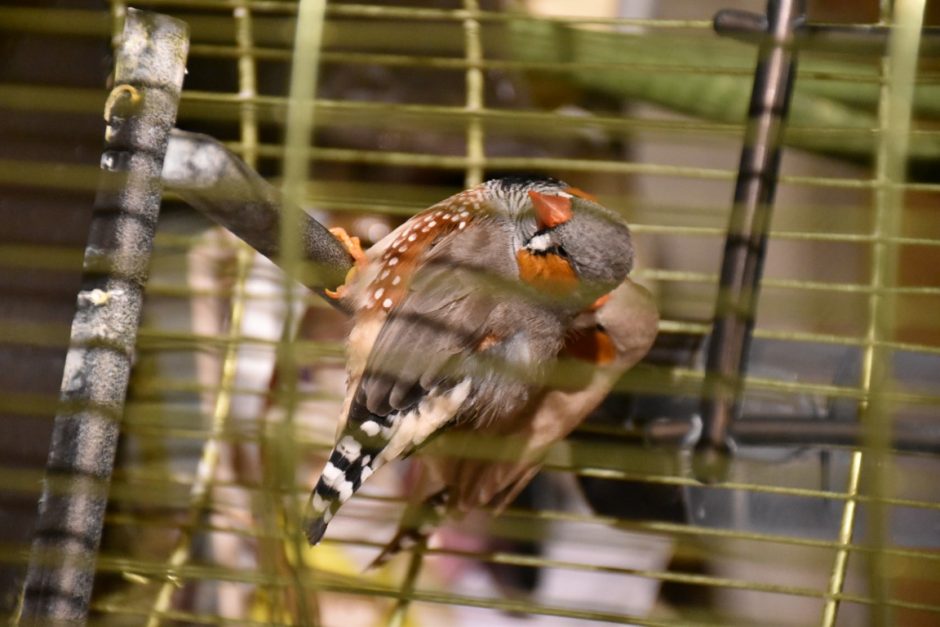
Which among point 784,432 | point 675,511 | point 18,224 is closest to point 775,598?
point 675,511

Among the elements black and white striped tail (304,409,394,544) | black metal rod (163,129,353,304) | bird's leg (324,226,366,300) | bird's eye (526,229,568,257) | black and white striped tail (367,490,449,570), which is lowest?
black and white striped tail (367,490,449,570)

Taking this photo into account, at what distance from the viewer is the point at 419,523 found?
79 centimetres

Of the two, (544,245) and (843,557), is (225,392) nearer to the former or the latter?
(544,245)

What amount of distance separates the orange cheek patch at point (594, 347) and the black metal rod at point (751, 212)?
0.27ft

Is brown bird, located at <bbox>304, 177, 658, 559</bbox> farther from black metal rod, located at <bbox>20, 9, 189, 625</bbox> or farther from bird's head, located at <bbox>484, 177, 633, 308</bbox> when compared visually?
black metal rod, located at <bbox>20, 9, 189, 625</bbox>

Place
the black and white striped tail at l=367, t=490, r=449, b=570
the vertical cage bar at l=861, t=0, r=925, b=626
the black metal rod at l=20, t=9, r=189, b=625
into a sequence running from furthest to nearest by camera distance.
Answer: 1. the black and white striped tail at l=367, t=490, r=449, b=570
2. the black metal rod at l=20, t=9, r=189, b=625
3. the vertical cage bar at l=861, t=0, r=925, b=626

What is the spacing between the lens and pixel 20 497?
2.57ft

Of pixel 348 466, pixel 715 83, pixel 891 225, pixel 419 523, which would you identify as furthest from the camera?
pixel 715 83

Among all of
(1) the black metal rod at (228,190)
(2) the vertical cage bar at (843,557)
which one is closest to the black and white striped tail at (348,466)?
(1) the black metal rod at (228,190)

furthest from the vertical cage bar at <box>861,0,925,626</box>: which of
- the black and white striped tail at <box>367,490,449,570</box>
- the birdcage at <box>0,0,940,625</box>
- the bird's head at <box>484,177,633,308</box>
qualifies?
the black and white striped tail at <box>367,490,449,570</box>

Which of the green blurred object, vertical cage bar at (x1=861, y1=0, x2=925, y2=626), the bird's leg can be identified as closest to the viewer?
vertical cage bar at (x1=861, y1=0, x2=925, y2=626)

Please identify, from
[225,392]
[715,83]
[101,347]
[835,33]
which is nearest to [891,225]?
[835,33]

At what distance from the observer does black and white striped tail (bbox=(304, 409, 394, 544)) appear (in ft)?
1.82

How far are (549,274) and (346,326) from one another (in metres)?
0.27
